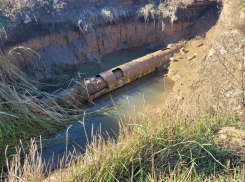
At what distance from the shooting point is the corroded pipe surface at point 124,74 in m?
5.29

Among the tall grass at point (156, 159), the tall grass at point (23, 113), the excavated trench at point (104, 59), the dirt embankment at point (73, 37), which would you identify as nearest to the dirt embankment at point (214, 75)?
the tall grass at point (156, 159)

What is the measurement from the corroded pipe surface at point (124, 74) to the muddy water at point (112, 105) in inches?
7.7

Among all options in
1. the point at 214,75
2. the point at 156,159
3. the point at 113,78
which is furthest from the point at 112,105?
the point at 156,159

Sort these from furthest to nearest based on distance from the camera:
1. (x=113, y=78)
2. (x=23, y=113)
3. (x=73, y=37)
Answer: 1. (x=73, y=37)
2. (x=113, y=78)
3. (x=23, y=113)

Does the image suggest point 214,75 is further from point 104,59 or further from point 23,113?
point 104,59

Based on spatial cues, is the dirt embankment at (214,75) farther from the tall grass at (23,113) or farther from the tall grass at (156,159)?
the tall grass at (23,113)

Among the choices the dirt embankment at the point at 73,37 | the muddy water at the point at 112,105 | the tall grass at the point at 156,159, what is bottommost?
the muddy water at the point at 112,105

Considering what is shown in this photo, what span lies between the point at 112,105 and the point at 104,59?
3.00m

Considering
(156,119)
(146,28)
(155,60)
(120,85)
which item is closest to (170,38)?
(146,28)

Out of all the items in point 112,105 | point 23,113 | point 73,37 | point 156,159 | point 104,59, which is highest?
point 73,37

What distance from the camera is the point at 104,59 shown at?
766 cm

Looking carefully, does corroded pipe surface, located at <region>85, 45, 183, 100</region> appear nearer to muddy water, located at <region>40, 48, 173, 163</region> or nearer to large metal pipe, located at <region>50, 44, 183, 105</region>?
large metal pipe, located at <region>50, 44, 183, 105</region>

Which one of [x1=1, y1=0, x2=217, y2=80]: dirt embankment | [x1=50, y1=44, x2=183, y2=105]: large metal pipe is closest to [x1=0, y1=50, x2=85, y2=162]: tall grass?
[x1=50, y1=44, x2=183, y2=105]: large metal pipe

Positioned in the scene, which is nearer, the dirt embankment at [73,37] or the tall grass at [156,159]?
the tall grass at [156,159]
